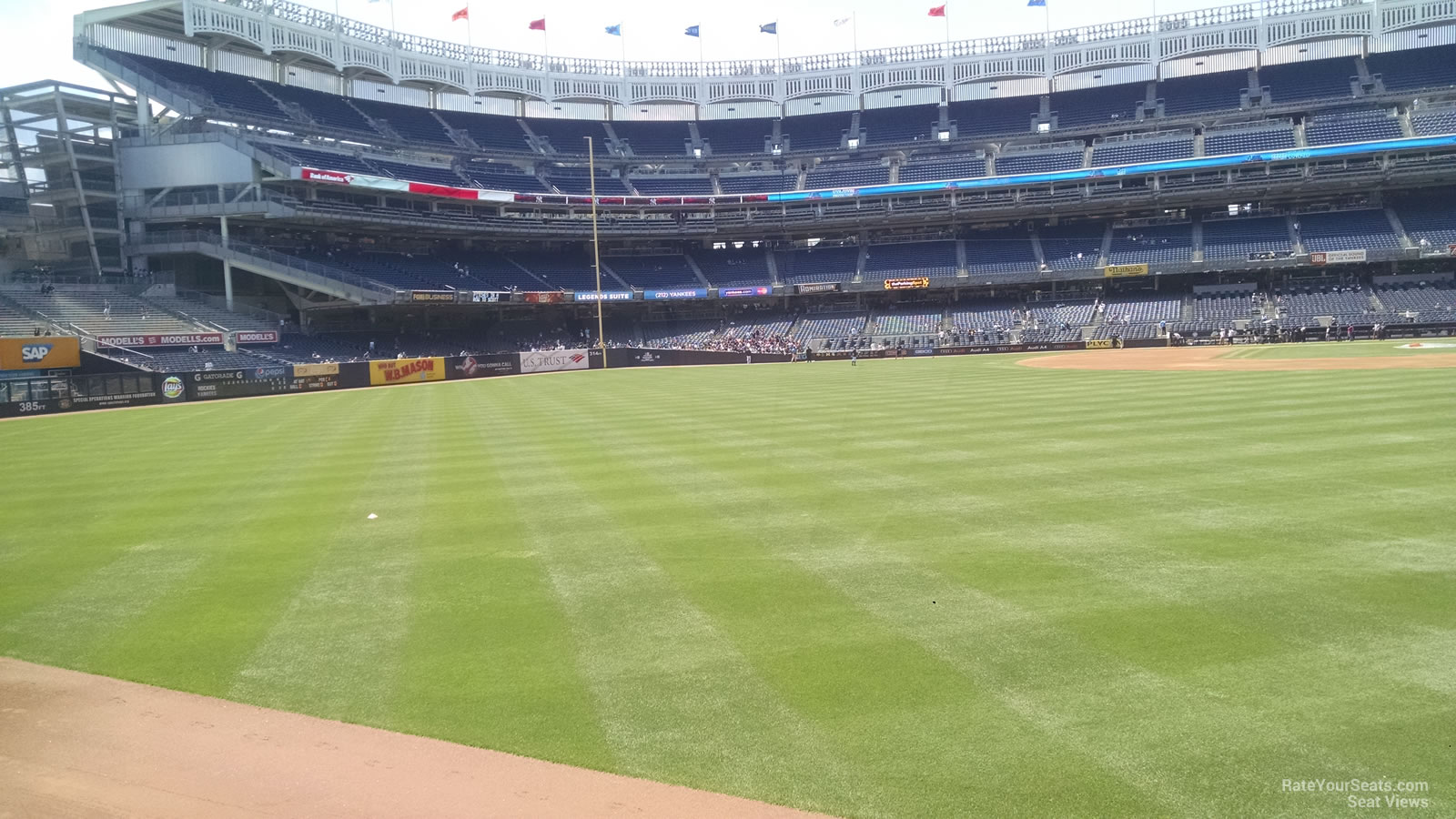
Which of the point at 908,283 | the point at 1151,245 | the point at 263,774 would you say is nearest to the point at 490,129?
the point at 908,283

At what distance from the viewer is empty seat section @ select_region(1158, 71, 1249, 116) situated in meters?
64.1

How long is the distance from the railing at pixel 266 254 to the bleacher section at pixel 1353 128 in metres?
Answer: 63.5

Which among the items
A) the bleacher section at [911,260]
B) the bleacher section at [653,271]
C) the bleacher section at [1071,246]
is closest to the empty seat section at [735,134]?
the bleacher section at [653,271]

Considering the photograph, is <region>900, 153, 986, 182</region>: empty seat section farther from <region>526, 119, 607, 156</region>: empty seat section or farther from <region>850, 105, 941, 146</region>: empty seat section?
<region>526, 119, 607, 156</region>: empty seat section

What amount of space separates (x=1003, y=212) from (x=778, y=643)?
2542 inches

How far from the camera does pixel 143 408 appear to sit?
33.8 metres

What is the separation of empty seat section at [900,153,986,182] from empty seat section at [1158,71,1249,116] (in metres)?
14.4

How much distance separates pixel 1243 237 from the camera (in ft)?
197

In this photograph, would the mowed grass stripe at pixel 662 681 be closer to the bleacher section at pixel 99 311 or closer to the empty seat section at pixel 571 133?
the bleacher section at pixel 99 311

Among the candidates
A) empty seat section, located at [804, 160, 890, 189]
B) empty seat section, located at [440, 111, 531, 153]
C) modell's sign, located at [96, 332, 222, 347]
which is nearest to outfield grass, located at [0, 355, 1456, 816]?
modell's sign, located at [96, 332, 222, 347]

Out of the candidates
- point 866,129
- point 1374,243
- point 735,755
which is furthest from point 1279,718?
point 866,129

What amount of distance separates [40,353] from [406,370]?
52.7ft

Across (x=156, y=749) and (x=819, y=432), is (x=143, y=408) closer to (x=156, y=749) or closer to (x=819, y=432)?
(x=819, y=432)

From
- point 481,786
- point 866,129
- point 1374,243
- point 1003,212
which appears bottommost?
point 481,786
